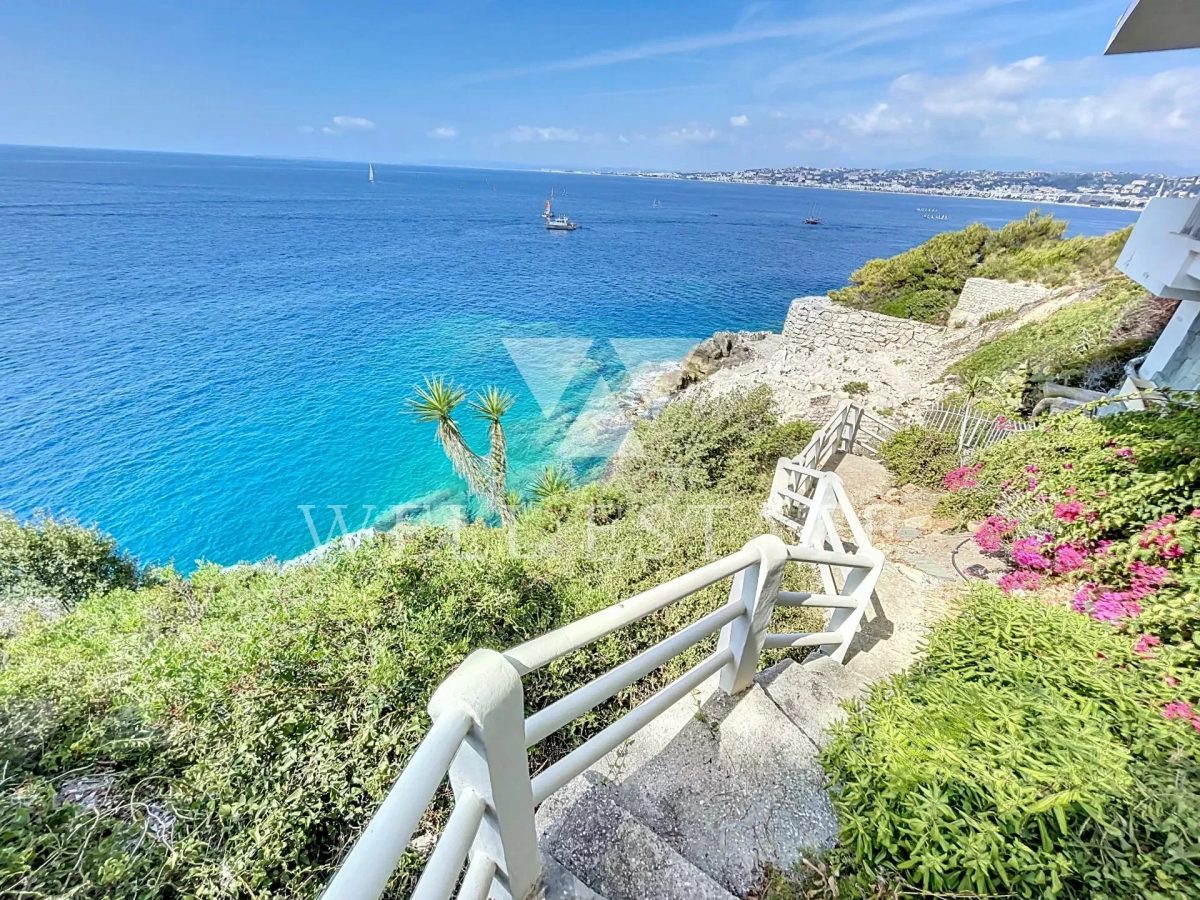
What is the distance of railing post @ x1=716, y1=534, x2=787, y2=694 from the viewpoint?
2340 millimetres

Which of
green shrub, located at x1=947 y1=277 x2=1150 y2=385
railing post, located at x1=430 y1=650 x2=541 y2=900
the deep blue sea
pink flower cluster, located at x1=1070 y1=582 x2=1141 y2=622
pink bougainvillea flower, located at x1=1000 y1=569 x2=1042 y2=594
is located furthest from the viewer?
the deep blue sea

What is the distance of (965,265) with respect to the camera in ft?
85.6

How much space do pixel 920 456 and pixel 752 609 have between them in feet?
24.9

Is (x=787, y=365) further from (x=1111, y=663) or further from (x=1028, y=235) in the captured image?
(x=1111, y=663)

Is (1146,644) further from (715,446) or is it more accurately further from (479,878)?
(715,446)

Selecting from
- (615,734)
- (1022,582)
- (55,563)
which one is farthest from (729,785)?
(55,563)

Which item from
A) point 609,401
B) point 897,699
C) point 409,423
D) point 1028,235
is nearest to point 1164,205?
point 897,699

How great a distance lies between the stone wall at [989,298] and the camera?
68.6ft

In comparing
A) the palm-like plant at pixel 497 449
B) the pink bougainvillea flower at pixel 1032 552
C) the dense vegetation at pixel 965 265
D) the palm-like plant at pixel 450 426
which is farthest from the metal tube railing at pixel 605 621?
the dense vegetation at pixel 965 265

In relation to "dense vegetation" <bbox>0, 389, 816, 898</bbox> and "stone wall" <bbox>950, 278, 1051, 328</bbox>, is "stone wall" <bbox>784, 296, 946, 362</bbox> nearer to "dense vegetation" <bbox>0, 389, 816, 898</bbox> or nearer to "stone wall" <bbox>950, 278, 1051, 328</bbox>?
"stone wall" <bbox>950, 278, 1051, 328</bbox>

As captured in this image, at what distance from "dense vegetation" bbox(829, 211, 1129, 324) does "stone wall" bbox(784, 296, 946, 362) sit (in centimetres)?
199

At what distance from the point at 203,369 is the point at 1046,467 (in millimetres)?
33931

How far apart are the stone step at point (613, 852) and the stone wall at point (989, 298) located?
2479 cm

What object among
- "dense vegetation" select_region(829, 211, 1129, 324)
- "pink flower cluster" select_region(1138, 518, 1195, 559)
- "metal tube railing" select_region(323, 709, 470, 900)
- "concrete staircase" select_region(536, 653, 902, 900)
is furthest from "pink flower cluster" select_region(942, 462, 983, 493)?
"dense vegetation" select_region(829, 211, 1129, 324)
